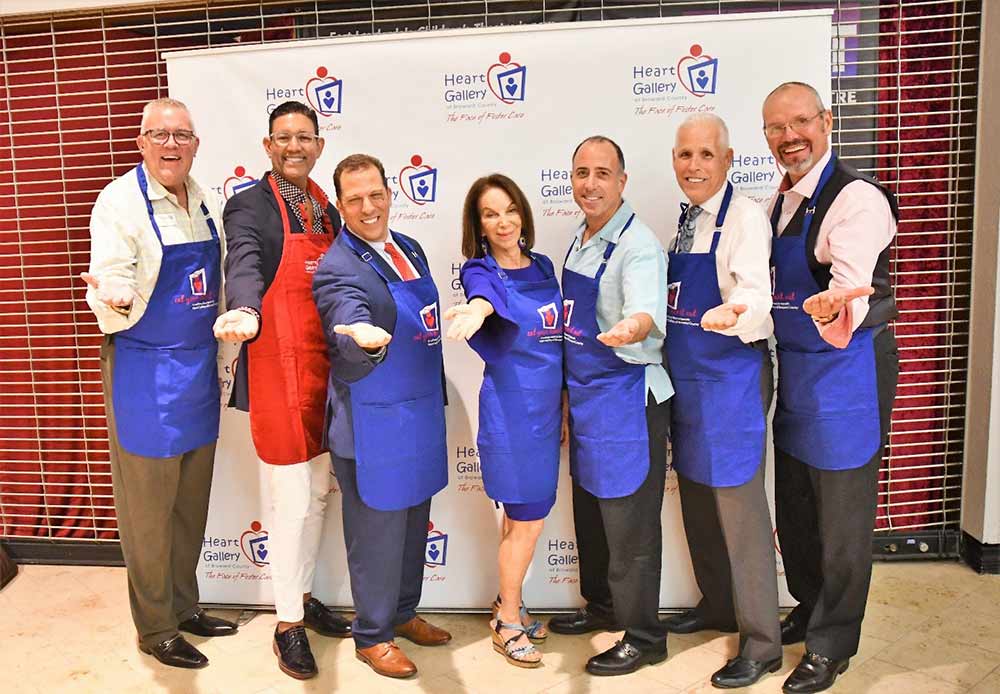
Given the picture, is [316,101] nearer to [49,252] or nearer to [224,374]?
[224,374]

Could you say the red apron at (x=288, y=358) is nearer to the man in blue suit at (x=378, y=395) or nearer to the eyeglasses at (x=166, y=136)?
the man in blue suit at (x=378, y=395)

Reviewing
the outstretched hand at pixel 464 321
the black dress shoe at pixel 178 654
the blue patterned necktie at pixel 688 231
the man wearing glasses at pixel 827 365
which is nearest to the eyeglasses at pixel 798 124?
the man wearing glasses at pixel 827 365

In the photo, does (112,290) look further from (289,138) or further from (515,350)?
(515,350)

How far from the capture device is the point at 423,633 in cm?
288

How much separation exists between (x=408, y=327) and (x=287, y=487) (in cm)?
73

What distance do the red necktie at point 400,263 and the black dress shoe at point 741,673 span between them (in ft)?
5.40

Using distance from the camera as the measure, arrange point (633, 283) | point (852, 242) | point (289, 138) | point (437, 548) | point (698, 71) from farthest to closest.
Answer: point (437, 548)
point (698, 71)
point (289, 138)
point (633, 283)
point (852, 242)

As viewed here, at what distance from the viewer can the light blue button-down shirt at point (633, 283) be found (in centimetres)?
239

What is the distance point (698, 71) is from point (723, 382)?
46.5 inches

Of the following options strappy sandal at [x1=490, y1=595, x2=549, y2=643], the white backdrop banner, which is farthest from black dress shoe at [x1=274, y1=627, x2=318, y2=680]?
strappy sandal at [x1=490, y1=595, x2=549, y2=643]

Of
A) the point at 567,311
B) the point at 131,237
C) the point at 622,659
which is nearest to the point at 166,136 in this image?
the point at 131,237

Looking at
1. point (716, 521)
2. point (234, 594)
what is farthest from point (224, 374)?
point (716, 521)

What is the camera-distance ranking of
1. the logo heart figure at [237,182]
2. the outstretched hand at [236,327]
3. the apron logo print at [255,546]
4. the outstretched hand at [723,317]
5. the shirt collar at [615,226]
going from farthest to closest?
the apron logo print at [255,546]
the logo heart figure at [237,182]
the shirt collar at [615,226]
the outstretched hand at [236,327]
the outstretched hand at [723,317]

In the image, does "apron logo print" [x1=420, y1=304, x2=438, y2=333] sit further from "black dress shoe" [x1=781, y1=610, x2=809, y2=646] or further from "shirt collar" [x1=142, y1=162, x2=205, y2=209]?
"black dress shoe" [x1=781, y1=610, x2=809, y2=646]
